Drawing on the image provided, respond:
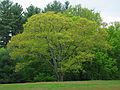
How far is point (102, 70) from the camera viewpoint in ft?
201

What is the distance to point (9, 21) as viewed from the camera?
76562 millimetres

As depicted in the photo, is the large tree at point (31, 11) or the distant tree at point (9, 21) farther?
the large tree at point (31, 11)

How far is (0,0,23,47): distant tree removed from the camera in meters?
76.2

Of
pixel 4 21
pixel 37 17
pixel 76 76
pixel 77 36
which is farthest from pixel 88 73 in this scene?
pixel 4 21

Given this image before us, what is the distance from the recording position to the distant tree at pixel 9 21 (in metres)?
76.2

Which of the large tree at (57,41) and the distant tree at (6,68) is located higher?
the large tree at (57,41)

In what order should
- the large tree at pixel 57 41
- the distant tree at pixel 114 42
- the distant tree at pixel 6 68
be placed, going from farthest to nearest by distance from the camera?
1. the distant tree at pixel 114 42
2. the distant tree at pixel 6 68
3. the large tree at pixel 57 41

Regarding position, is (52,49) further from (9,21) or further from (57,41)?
(9,21)

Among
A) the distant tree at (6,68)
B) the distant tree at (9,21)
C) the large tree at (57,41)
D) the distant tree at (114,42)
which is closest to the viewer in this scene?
the large tree at (57,41)

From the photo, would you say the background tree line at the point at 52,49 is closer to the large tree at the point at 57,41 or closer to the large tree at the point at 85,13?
the large tree at the point at 57,41

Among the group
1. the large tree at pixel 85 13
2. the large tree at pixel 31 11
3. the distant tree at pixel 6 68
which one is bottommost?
the distant tree at pixel 6 68

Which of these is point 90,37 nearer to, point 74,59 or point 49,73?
point 74,59

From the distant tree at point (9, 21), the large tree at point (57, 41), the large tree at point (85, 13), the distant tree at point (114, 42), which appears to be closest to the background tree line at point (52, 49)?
the large tree at point (57, 41)

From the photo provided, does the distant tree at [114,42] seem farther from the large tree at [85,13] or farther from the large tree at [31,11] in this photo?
the large tree at [31,11]
